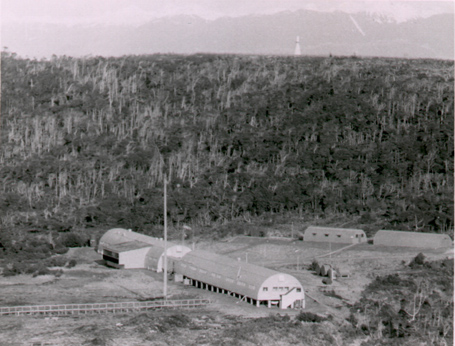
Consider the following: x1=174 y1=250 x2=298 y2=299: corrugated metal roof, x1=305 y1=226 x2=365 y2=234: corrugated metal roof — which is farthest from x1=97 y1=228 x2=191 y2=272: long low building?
x1=305 y1=226 x2=365 y2=234: corrugated metal roof

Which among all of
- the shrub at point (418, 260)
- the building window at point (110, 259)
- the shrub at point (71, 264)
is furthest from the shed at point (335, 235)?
the shrub at point (71, 264)

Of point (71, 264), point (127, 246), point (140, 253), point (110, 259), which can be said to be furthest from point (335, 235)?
point (71, 264)

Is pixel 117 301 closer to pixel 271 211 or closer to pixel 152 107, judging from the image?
pixel 271 211

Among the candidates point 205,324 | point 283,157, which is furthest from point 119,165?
point 205,324

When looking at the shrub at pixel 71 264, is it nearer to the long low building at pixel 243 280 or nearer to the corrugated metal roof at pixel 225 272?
the corrugated metal roof at pixel 225 272

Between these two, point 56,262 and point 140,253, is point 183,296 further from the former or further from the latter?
point 56,262

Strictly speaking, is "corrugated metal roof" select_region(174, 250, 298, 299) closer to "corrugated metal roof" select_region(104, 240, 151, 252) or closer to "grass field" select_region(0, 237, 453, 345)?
"grass field" select_region(0, 237, 453, 345)
